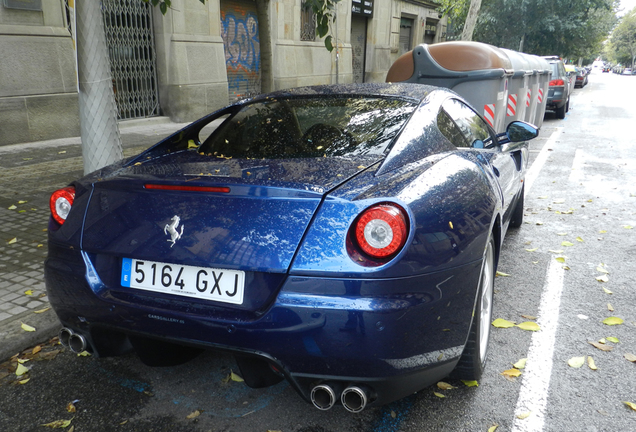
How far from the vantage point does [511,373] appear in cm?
285

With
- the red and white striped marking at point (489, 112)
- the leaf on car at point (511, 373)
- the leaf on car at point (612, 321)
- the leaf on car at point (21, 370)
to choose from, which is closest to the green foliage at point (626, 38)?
the red and white striped marking at point (489, 112)

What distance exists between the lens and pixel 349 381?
6.54ft

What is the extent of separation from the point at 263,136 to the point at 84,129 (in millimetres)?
2774

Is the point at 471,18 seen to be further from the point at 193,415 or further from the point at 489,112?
the point at 193,415

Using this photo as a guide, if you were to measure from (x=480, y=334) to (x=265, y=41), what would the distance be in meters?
6.94

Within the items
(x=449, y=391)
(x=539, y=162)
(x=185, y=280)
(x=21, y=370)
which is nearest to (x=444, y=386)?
(x=449, y=391)

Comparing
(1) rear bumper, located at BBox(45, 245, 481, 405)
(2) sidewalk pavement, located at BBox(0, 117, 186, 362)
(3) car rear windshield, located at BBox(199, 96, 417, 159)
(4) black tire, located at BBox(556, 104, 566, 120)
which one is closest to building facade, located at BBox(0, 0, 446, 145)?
(2) sidewalk pavement, located at BBox(0, 117, 186, 362)

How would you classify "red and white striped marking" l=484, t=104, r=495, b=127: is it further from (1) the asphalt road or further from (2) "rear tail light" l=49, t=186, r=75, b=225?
(2) "rear tail light" l=49, t=186, r=75, b=225

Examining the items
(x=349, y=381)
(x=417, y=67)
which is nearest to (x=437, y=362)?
(x=349, y=381)

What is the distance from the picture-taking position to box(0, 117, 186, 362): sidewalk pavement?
323 centimetres

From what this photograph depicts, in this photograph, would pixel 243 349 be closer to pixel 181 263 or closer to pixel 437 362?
pixel 181 263

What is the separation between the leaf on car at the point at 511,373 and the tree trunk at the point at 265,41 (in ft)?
21.7

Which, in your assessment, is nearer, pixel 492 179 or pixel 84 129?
pixel 492 179

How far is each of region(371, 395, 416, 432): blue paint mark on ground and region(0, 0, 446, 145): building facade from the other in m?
4.97
